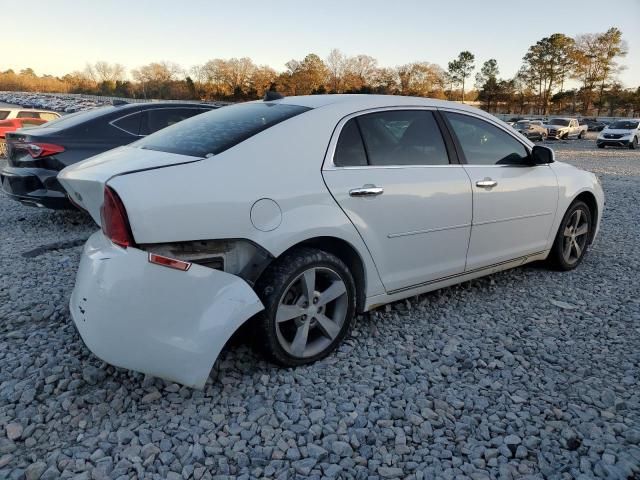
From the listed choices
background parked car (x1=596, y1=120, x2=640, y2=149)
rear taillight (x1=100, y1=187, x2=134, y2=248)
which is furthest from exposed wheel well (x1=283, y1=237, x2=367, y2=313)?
background parked car (x1=596, y1=120, x2=640, y2=149)

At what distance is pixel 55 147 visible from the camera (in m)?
5.31

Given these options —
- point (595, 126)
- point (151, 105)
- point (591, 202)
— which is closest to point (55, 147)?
point (151, 105)

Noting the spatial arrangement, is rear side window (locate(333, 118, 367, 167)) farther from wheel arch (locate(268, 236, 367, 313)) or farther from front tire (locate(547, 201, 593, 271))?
front tire (locate(547, 201, 593, 271))

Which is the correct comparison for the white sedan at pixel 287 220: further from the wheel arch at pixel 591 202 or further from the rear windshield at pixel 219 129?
the wheel arch at pixel 591 202

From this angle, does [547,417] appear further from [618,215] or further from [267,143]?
[618,215]

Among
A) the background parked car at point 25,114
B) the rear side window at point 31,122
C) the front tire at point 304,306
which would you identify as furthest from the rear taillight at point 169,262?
the background parked car at point 25,114

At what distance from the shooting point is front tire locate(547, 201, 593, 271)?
172 inches

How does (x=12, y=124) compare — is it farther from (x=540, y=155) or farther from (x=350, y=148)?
(x=540, y=155)

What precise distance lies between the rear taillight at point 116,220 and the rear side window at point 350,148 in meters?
1.21

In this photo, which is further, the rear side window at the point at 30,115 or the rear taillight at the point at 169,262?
the rear side window at the point at 30,115

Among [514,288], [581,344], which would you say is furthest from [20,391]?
[514,288]

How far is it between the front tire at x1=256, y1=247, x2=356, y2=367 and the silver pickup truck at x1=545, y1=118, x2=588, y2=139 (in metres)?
34.7

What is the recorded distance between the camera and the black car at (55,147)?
5.24 meters

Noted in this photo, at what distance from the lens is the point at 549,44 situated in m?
78.4
